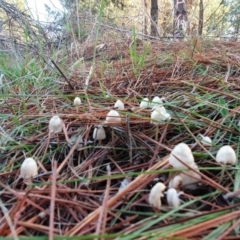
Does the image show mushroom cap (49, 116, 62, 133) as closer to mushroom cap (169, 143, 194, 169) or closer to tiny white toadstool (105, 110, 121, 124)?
tiny white toadstool (105, 110, 121, 124)

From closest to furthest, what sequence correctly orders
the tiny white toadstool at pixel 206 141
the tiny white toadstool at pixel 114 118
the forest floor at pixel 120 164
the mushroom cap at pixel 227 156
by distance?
1. the forest floor at pixel 120 164
2. the mushroom cap at pixel 227 156
3. the tiny white toadstool at pixel 206 141
4. the tiny white toadstool at pixel 114 118

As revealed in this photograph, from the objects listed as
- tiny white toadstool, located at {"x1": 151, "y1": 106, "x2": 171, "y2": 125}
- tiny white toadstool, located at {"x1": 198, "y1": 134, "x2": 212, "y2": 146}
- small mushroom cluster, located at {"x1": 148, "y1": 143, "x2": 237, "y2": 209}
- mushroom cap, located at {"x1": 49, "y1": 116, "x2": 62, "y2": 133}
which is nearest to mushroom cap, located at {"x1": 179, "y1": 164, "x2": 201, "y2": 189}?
small mushroom cluster, located at {"x1": 148, "y1": 143, "x2": 237, "y2": 209}

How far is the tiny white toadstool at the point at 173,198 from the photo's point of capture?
0.60 m

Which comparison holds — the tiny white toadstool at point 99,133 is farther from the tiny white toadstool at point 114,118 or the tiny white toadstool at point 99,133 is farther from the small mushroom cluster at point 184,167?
the small mushroom cluster at point 184,167

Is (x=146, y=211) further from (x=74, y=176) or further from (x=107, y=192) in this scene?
(x=74, y=176)

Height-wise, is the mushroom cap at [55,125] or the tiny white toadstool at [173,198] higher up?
the mushroom cap at [55,125]

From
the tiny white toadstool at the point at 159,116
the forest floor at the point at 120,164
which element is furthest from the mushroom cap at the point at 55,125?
the tiny white toadstool at the point at 159,116

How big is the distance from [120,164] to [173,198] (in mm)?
255

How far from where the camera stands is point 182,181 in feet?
2.20

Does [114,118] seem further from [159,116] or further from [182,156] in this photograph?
[182,156]

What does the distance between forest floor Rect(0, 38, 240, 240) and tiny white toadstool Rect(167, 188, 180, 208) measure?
0.04 ft

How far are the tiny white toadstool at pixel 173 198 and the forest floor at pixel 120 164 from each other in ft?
0.04

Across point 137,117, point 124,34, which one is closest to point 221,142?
point 137,117

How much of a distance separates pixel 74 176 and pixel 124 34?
2.13m
